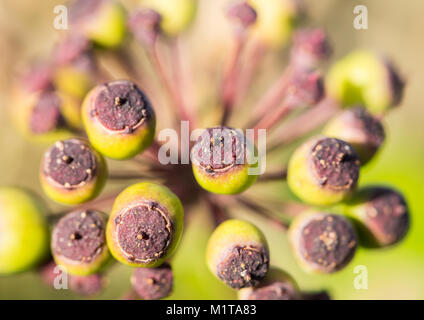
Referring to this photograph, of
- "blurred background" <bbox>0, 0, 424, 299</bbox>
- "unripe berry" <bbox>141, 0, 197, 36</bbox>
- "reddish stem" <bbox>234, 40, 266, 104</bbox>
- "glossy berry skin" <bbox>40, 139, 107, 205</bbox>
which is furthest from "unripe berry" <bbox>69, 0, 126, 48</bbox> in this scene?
"glossy berry skin" <bbox>40, 139, 107, 205</bbox>

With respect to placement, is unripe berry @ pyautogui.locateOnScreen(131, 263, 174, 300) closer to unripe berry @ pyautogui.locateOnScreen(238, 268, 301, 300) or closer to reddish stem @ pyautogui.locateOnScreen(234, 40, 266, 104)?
unripe berry @ pyautogui.locateOnScreen(238, 268, 301, 300)

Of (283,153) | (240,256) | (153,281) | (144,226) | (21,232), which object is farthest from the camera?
(283,153)

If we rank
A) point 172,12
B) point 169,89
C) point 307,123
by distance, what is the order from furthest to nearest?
1. point 172,12
2. point 307,123
3. point 169,89

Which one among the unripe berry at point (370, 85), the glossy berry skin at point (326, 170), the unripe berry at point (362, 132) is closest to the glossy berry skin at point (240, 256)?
the glossy berry skin at point (326, 170)

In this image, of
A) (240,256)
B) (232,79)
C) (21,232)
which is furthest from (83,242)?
(232,79)

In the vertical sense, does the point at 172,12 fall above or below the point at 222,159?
above

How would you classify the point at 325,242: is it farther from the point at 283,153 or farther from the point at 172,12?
the point at 172,12

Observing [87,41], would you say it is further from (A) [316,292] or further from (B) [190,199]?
(A) [316,292]
